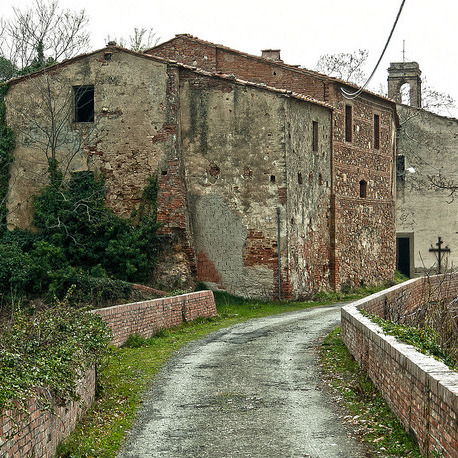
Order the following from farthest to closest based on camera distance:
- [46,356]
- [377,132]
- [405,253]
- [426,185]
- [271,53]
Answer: [405,253] < [426,185] < [377,132] < [271,53] < [46,356]

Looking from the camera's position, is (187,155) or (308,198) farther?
(308,198)

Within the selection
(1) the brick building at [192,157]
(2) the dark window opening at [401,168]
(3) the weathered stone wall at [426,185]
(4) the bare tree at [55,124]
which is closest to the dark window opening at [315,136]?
(1) the brick building at [192,157]

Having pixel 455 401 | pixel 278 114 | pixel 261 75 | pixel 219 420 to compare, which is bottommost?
pixel 219 420

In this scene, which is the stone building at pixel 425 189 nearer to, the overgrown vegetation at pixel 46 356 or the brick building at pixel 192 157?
the brick building at pixel 192 157

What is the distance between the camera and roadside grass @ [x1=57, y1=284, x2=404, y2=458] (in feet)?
25.9

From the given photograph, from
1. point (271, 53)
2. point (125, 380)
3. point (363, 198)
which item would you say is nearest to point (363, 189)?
point (363, 198)

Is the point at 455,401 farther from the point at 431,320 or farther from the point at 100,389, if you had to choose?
the point at 431,320

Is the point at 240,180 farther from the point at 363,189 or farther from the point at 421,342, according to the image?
the point at 421,342

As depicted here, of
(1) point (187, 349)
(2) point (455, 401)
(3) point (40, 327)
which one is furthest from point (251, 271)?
(2) point (455, 401)

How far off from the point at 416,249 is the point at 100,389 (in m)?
31.5

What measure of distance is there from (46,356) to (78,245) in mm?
16932

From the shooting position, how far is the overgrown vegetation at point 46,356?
6.33 m

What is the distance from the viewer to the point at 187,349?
14875 mm

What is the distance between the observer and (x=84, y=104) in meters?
25.9
